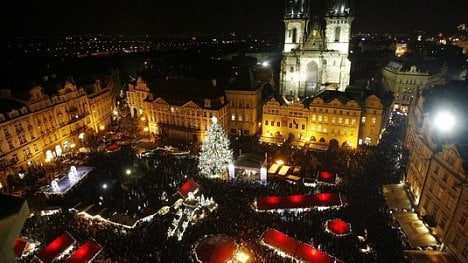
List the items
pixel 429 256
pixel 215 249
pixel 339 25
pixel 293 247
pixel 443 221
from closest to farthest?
pixel 429 256 → pixel 215 249 → pixel 293 247 → pixel 443 221 → pixel 339 25

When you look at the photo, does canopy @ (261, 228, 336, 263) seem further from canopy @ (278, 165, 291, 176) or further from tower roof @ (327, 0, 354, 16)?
tower roof @ (327, 0, 354, 16)

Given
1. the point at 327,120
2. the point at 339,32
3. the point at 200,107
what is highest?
the point at 339,32

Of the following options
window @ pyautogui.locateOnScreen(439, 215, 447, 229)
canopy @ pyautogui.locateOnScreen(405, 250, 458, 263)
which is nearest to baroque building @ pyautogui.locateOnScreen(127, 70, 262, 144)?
window @ pyautogui.locateOnScreen(439, 215, 447, 229)

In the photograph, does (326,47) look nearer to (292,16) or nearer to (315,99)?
(292,16)

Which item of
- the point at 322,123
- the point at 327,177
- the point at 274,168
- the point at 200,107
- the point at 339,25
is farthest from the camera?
the point at 339,25

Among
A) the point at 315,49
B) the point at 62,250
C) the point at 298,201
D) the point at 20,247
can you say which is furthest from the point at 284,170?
the point at 315,49

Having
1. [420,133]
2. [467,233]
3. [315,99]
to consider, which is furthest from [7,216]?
[315,99]

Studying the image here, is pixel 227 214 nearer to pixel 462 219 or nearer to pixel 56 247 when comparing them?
pixel 56 247

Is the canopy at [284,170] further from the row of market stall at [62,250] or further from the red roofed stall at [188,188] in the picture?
the row of market stall at [62,250]
